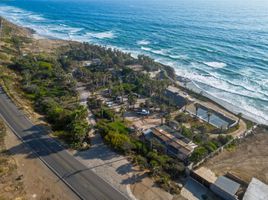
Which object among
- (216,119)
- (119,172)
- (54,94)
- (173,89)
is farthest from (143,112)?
(119,172)

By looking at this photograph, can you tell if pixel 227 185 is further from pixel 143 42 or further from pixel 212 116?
pixel 143 42

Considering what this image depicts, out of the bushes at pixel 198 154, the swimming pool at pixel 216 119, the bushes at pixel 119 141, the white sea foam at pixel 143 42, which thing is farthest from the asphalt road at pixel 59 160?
the white sea foam at pixel 143 42

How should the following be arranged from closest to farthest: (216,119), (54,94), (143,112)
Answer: (216,119) < (143,112) < (54,94)

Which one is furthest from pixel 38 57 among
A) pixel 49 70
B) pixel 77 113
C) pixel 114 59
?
pixel 77 113

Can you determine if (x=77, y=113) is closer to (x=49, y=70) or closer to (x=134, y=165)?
(x=134, y=165)

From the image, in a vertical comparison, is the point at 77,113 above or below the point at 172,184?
above

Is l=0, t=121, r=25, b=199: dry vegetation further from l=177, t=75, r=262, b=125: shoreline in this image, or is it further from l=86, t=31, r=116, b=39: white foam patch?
l=86, t=31, r=116, b=39: white foam patch

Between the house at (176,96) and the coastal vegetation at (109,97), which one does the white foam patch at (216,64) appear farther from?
the house at (176,96)
